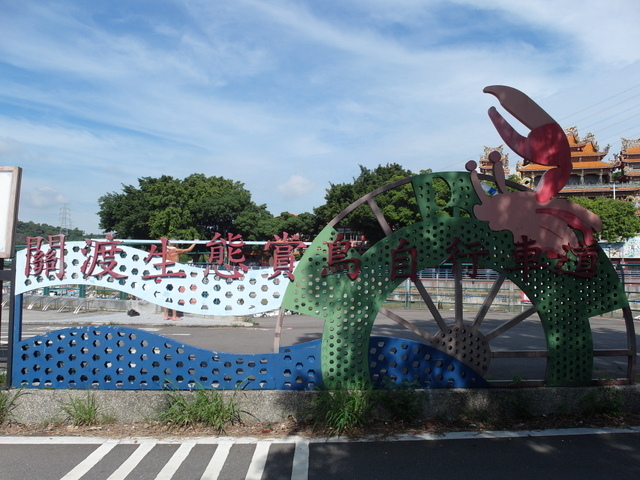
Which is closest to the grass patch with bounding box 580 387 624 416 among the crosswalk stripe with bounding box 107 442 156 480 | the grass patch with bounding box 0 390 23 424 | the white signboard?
the crosswalk stripe with bounding box 107 442 156 480

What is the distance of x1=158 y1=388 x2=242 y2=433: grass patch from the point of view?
5.02m

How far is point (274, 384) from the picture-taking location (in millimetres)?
5359

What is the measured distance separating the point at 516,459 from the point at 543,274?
2.15m

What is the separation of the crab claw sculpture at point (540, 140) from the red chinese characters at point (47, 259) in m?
5.04

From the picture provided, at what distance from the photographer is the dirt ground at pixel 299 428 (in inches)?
196

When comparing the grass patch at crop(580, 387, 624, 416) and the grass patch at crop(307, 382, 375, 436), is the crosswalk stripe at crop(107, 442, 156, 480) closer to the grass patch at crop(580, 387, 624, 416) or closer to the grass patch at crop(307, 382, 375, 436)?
the grass patch at crop(307, 382, 375, 436)

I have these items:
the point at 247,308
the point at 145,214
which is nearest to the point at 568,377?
the point at 247,308

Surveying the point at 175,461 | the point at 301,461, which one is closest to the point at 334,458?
the point at 301,461

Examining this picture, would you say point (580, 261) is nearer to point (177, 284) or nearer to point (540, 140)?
point (540, 140)

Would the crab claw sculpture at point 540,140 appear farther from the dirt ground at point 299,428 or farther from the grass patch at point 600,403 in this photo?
the dirt ground at point 299,428

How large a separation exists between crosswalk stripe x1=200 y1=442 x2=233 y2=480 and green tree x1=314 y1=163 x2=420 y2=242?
28970 mm

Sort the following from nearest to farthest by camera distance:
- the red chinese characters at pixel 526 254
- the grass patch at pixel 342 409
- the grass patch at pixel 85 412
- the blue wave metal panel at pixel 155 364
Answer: the grass patch at pixel 342 409 < the grass patch at pixel 85 412 < the blue wave metal panel at pixel 155 364 < the red chinese characters at pixel 526 254

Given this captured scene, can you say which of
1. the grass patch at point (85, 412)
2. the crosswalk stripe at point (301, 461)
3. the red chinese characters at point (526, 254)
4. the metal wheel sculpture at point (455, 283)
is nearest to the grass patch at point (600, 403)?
the metal wheel sculpture at point (455, 283)

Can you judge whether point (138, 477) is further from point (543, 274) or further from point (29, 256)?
point (543, 274)
